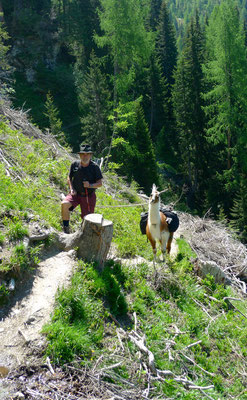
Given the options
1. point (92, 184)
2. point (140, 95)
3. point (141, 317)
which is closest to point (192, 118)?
point (140, 95)

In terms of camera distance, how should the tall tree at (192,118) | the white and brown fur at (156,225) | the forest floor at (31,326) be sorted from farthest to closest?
the tall tree at (192,118)
the white and brown fur at (156,225)
the forest floor at (31,326)

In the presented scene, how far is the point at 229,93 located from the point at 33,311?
23.5 meters

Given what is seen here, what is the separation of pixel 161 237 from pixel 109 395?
10.9 ft

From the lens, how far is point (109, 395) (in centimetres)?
334

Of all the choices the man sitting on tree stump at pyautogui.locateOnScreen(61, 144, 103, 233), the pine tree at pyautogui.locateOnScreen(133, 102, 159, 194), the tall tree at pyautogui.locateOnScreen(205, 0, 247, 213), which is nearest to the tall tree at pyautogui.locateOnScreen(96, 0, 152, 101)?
the pine tree at pyautogui.locateOnScreen(133, 102, 159, 194)

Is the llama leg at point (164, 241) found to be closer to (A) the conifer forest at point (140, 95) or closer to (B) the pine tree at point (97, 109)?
(A) the conifer forest at point (140, 95)

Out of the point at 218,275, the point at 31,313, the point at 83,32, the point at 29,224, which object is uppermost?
the point at 83,32

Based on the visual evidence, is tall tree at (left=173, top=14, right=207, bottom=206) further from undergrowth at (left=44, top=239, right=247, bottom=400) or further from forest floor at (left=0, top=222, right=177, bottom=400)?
forest floor at (left=0, top=222, right=177, bottom=400)

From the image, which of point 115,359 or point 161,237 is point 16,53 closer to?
point 161,237

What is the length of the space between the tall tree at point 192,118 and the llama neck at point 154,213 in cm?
2159

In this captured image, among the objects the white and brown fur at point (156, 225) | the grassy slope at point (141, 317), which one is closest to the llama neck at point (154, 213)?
the white and brown fur at point (156, 225)

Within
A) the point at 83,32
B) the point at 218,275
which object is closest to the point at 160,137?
the point at 83,32

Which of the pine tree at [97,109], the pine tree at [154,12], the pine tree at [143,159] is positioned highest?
the pine tree at [154,12]

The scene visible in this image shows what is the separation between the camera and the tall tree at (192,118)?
88.4 feet
